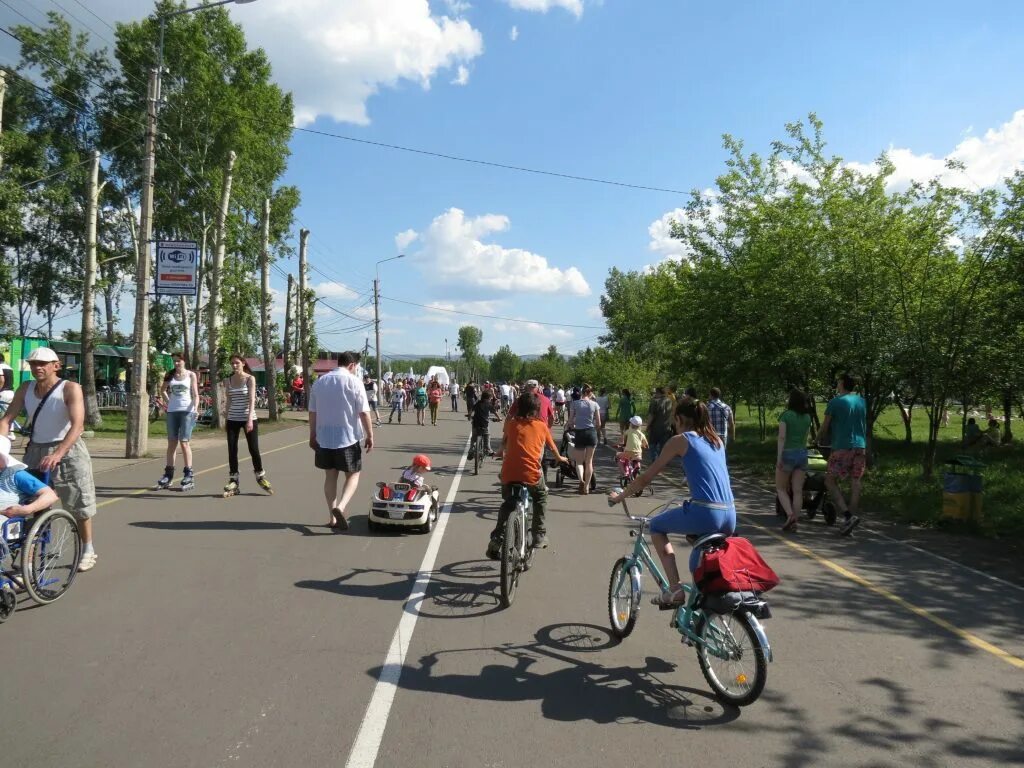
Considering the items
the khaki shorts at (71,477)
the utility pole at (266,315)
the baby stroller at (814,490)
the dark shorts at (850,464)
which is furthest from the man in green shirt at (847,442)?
the utility pole at (266,315)

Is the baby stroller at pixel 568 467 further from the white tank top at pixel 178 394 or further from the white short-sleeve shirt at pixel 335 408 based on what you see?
the white tank top at pixel 178 394

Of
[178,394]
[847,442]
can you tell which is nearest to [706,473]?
[847,442]

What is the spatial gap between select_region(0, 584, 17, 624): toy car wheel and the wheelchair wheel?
11cm

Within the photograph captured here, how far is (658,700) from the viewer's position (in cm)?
415

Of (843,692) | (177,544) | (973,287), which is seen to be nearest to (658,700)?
(843,692)

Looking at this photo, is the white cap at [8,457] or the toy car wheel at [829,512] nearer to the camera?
the white cap at [8,457]

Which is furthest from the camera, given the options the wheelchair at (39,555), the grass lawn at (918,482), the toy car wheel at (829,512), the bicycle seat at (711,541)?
the grass lawn at (918,482)

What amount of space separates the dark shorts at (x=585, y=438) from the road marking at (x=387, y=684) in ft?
18.0

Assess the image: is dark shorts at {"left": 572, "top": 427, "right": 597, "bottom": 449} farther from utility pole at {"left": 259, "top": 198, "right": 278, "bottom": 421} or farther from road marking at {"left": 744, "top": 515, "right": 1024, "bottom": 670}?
utility pole at {"left": 259, "top": 198, "right": 278, "bottom": 421}

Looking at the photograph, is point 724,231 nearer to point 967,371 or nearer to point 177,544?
point 967,371

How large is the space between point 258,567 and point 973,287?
1166cm

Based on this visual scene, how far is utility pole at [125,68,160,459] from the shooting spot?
1502 cm

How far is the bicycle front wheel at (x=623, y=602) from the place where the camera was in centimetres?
500

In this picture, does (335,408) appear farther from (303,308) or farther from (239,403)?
(303,308)
